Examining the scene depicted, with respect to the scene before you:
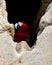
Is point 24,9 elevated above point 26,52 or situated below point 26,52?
below

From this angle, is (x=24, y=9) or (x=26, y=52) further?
(x=24, y=9)

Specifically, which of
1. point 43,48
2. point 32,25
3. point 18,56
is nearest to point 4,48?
point 18,56

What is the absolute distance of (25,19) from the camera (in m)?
6.10

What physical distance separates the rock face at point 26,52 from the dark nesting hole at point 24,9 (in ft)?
11.2

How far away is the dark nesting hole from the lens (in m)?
6.06

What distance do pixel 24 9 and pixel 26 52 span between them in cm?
381

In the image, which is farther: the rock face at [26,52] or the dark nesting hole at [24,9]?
the dark nesting hole at [24,9]

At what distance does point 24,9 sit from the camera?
6.25 metres

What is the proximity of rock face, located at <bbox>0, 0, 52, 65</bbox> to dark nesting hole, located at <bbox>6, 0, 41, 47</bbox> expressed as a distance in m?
3.43

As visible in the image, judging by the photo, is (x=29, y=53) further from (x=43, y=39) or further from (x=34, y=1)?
(x=34, y=1)

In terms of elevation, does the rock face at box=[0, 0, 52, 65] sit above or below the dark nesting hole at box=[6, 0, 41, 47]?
above

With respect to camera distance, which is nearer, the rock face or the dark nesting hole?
the rock face

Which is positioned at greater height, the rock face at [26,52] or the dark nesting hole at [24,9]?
the rock face at [26,52]

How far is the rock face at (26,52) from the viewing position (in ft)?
7.84
